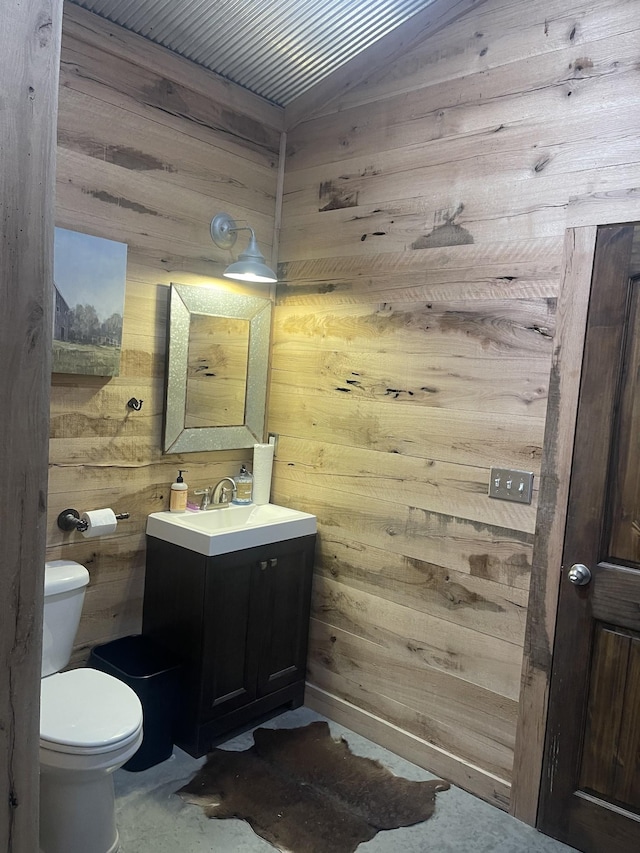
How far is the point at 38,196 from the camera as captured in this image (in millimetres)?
1078

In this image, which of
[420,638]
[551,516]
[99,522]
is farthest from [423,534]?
[99,522]

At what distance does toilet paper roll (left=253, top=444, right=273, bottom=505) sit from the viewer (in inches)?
119

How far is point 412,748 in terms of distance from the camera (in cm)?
258

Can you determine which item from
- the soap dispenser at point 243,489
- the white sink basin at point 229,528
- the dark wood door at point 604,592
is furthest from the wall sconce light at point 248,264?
the dark wood door at point 604,592

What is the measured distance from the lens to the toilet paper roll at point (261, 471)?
3017mm

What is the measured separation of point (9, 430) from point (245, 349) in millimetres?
1941

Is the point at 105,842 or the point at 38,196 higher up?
the point at 38,196

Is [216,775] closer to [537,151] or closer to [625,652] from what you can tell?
[625,652]

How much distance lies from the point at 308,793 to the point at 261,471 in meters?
1.32

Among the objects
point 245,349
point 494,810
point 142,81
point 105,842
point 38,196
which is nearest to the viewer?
point 38,196

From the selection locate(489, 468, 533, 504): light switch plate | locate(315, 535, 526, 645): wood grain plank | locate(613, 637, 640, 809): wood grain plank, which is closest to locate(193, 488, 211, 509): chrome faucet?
locate(315, 535, 526, 645): wood grain plank

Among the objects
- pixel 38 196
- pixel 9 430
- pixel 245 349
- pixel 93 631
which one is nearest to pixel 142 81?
pixel 245 349

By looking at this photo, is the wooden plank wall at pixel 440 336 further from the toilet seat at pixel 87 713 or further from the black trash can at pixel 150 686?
the toilet seat at pixel 87 713

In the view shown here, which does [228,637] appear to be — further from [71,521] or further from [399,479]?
[399,479]
